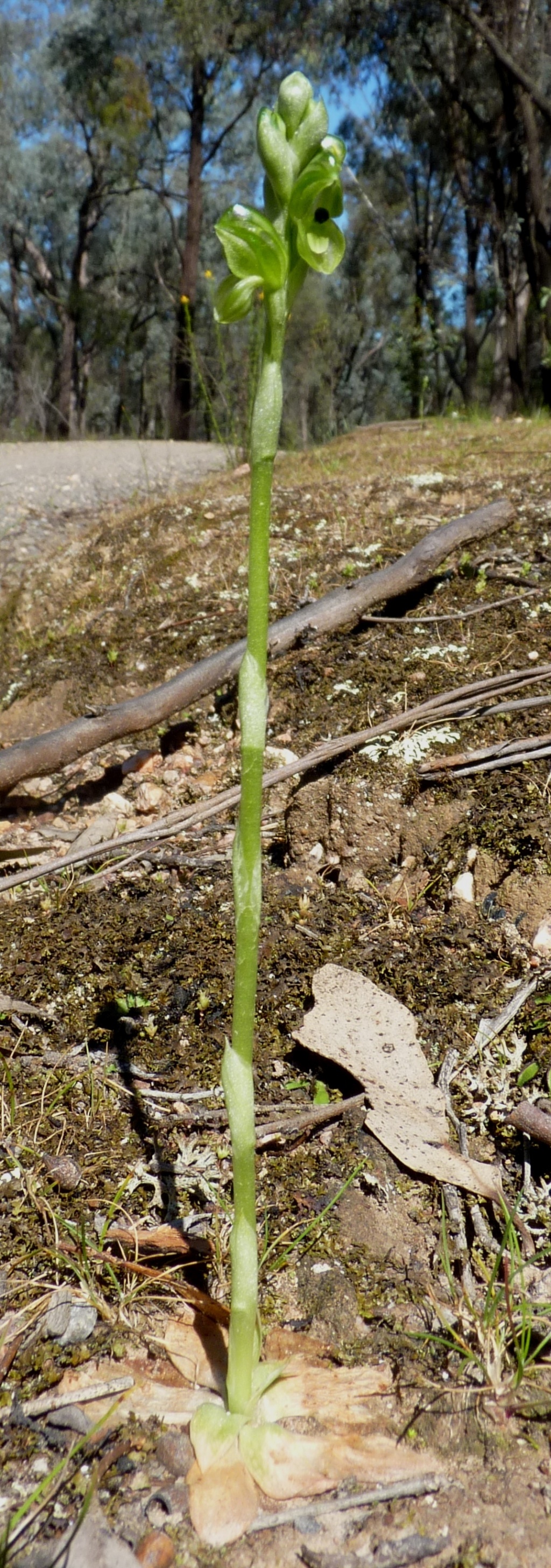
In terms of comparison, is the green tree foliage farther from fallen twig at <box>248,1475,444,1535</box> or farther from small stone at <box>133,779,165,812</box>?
fallen twig at <box>248,1475,444,1535</box>

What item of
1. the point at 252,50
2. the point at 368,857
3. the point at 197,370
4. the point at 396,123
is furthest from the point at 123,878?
the point at 396,123

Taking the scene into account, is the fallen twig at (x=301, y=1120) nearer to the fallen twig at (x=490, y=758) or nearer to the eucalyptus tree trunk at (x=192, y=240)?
the fallen twig at (x=490, y=758)

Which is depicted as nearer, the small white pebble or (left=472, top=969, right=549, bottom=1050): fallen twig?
(left=472, top=969, right=549, bottom=1050): fallen twig

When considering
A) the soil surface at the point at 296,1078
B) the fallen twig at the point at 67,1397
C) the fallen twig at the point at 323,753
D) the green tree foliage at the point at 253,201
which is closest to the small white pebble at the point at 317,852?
the soil surface at the point at 296,1078

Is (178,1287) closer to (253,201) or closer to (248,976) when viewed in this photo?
(248,976)

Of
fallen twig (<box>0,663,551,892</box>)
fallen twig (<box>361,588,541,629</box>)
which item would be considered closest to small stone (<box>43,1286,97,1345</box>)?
fallen twig (<box>0,663,551,892</box>)
